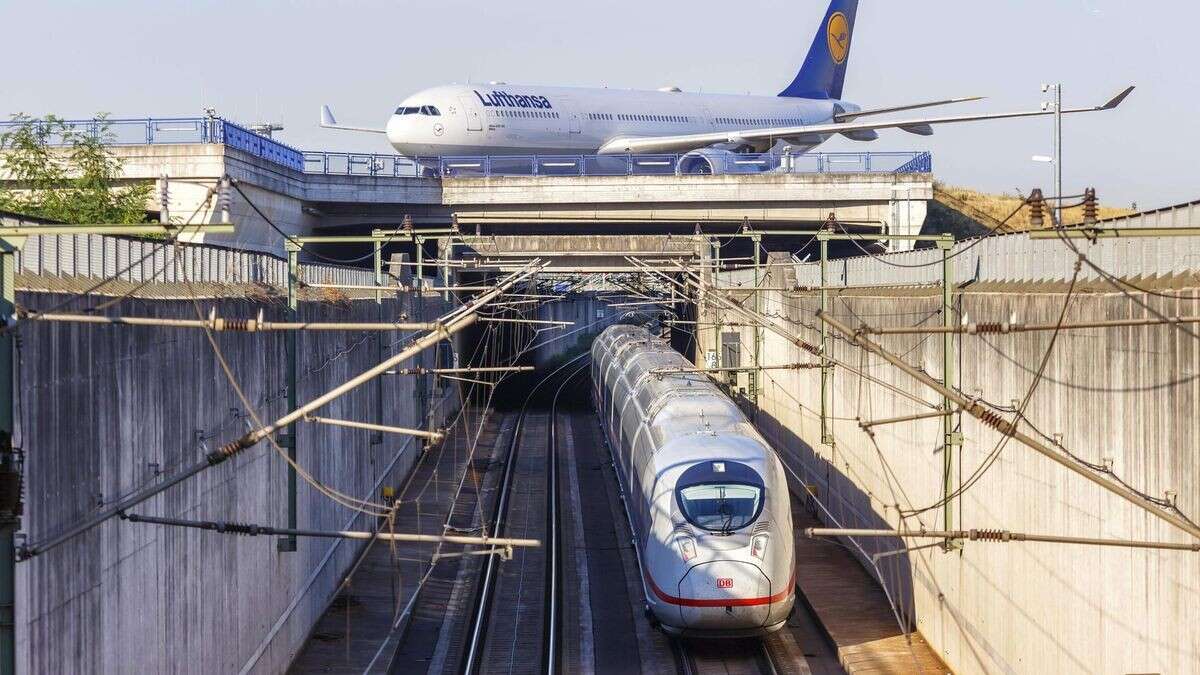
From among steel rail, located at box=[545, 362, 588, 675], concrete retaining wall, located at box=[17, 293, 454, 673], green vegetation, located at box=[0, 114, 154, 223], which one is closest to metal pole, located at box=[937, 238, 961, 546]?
steel rail, located at box=[545, 362, 588, 675]

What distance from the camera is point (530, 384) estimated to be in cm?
6662

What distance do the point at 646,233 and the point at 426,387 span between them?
1439cm

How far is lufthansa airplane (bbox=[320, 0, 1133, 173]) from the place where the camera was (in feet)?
165

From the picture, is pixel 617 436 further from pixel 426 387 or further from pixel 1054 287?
pixel 1054 287

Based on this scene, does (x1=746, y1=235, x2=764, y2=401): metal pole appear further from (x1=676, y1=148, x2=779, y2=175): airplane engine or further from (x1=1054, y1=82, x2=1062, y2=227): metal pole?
(x1=676, y1=148, x2=779, y2=175): airplane engine

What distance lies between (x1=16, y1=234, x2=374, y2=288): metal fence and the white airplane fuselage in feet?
96.6

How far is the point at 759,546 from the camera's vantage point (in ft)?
58.6

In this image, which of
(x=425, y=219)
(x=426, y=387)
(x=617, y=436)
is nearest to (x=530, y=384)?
(x=425, y=219)

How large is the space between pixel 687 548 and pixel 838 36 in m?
59.5

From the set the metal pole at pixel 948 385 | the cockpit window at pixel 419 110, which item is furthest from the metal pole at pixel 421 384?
the metal pole at pixel 948 385

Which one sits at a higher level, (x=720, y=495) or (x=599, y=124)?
(x=599, y=124)

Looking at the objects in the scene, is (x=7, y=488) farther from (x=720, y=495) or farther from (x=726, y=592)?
(x=720, y=495)

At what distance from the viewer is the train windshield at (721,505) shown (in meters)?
18.1

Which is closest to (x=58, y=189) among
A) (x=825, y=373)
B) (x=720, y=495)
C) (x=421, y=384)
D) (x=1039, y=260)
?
(x=421, y=384)
